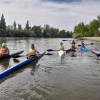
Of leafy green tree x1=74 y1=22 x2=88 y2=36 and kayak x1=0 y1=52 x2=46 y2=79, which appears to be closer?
kayak x1=0 y1=52 x2=46 y2=79

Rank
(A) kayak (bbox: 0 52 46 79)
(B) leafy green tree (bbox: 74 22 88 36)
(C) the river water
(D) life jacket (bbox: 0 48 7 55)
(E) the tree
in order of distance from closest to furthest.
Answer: (C) the river water
(A) kayak (bbox: 0 52 46 79)
(D) life jacket (bbox: 0 48 7 55)
(B) leafy green tree (bbox: 74 22 88 36)
(E) the tree

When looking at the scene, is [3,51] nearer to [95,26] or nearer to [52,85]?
[52,85]

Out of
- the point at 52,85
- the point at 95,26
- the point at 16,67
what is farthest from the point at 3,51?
the point at 95,26

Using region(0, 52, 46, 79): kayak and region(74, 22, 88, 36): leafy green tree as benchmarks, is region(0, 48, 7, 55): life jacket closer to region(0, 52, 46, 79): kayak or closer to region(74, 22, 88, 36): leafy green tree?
region(0, 52, 46, 79): kayak

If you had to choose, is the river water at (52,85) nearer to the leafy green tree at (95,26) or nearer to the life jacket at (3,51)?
the life jacket at (3,51)

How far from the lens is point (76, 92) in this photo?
13227 mm

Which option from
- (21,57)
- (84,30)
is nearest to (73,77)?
(21,57)

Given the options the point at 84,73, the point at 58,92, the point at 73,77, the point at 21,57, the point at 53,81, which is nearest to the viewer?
the point at 58,92

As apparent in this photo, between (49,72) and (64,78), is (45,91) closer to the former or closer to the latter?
(64,78)

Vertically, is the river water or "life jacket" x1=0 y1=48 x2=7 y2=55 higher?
"life jacket" x1=0 y1=48 x2=7 y2=55

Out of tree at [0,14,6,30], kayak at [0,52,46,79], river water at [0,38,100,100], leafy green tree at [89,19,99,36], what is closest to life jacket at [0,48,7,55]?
kayak at [0,52,46,79]

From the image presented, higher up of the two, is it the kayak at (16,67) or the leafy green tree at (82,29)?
the leafy green tree at (82,29)

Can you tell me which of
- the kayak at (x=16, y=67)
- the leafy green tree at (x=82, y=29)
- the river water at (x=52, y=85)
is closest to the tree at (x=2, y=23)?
the leafy green tree at (x=82, y=29)

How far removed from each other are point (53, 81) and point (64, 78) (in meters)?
1.24
